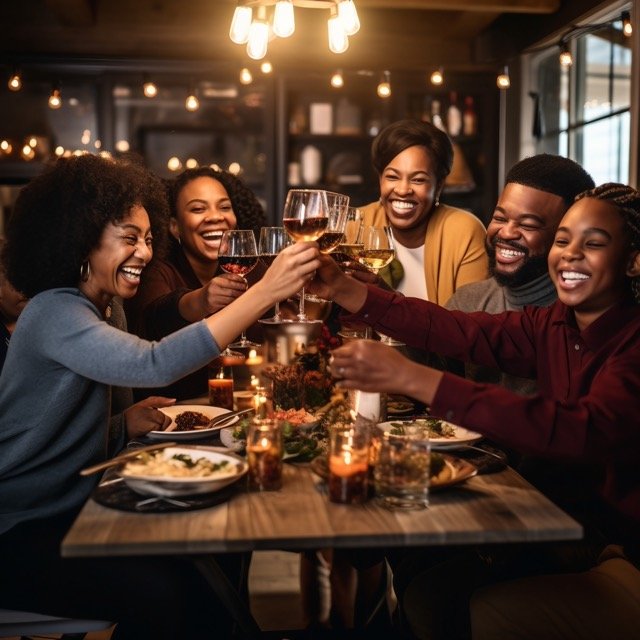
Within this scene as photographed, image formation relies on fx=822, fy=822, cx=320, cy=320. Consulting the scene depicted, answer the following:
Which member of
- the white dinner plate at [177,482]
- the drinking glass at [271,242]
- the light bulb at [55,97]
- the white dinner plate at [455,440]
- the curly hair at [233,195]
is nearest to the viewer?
the white dinner plate at [177,482]

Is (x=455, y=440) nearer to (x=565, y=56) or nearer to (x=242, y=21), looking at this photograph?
(x=242, y=21)

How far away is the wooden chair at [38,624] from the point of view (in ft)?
5.50

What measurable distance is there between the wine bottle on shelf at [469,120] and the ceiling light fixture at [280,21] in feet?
9.01

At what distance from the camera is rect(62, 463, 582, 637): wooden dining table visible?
1.30m

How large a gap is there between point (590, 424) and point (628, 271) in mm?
430

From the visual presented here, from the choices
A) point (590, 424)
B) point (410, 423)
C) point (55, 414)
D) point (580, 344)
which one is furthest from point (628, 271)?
point (55, 414)

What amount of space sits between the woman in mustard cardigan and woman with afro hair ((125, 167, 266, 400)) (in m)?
0.57

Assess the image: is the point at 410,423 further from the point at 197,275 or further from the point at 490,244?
the point at 197,275

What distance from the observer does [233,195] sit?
129 inches

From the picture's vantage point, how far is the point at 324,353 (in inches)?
83.0

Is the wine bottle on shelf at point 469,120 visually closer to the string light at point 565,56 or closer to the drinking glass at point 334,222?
the string light at point 565,56

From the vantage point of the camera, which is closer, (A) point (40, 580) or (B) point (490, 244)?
(A) point (40, 580)

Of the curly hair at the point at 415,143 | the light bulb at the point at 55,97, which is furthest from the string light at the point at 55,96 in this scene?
the curly hair at the point at 415,143

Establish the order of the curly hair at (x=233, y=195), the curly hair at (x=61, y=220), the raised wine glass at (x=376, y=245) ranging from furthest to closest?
the curly hair at (x=233, y=195) < the raised wine glass at (x=376, y=245) < the curly hair at (x=61, y=220)
